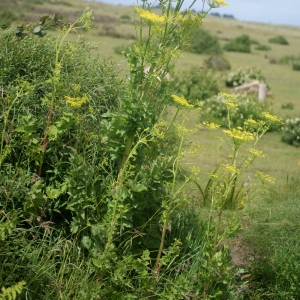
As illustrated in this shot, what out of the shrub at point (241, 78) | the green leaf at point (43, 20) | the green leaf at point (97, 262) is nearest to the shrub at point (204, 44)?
the shrub at point (241, 78)

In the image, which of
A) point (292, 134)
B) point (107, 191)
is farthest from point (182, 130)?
point (292, 134)

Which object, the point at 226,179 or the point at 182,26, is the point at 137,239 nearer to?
the point at 226,179

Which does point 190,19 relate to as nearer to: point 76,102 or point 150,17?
point 150,17

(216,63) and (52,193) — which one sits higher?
(52,193)

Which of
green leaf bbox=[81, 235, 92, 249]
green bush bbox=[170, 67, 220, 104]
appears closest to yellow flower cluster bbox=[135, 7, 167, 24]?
green leaf bbox=[81, 235, 92, 249]

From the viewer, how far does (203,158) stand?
31.8 feet

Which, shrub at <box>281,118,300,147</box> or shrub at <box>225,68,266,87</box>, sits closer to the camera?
shrub at <box>281,118,300,147</box>

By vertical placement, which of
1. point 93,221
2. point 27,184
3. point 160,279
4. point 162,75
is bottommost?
point 160,279

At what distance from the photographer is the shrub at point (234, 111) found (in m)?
12.1

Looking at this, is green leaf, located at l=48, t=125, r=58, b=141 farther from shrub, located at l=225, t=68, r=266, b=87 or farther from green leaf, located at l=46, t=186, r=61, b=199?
shrub, located at l=225, t=68, r=266, b=87

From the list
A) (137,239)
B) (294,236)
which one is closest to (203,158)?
(294,236)

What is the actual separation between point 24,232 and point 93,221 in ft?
1.62

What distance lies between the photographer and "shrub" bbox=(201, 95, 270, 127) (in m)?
12.1

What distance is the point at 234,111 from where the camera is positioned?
12242 mm
